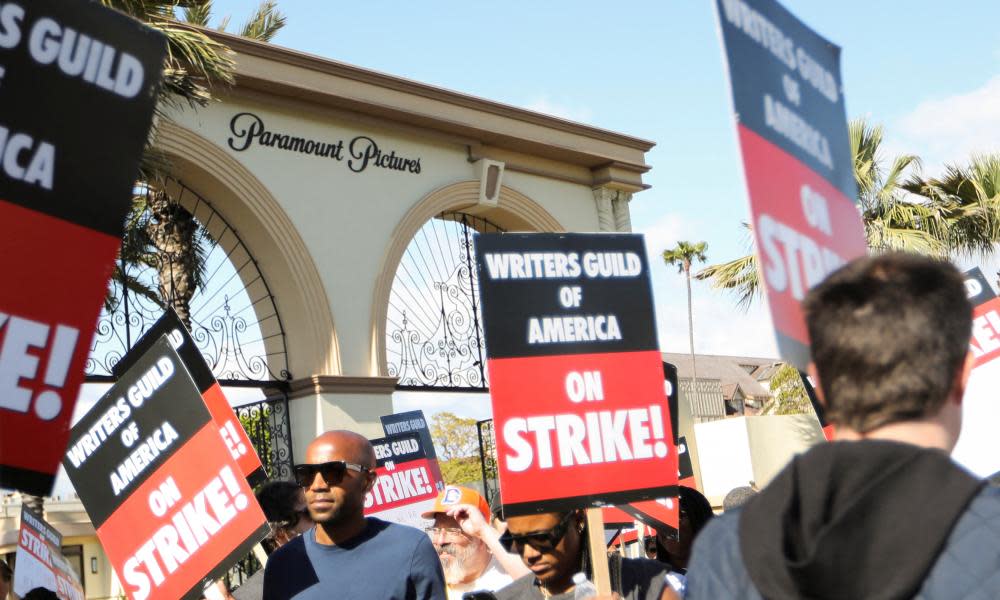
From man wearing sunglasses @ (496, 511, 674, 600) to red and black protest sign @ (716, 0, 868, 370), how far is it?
4.53ft

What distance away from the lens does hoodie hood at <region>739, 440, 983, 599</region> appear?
5.35 feet

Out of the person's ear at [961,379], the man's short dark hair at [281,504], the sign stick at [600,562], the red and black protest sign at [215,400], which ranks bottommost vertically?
the sign stick at [600,562]

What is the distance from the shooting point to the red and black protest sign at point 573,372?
462 centimetres

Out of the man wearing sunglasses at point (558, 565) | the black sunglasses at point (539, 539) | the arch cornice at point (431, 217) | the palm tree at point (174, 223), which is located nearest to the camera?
the man wearing sunglasses at point (558, 565)

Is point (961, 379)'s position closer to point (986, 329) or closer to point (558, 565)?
point (558, 565)

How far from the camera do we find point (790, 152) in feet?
9.00

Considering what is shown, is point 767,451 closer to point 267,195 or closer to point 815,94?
point 267,195

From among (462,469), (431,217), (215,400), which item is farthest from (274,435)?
(462,469)

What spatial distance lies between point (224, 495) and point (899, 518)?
11.2 ft

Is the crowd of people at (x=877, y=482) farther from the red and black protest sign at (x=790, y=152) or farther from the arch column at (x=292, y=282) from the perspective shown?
the arch column at (x=292, y=282)

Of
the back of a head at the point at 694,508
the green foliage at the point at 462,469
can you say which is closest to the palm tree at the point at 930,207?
the back of a head at the point at 694,508

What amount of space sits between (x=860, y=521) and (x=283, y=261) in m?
13.6

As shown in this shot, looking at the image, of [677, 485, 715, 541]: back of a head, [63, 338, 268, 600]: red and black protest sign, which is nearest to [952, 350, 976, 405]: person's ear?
[63, 338, 268, 600]: red and black protest sign

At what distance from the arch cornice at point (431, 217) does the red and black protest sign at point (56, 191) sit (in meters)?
12.9
